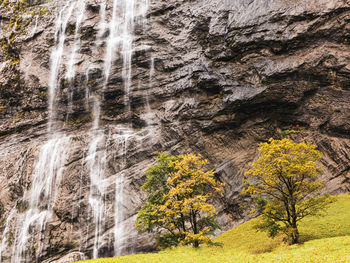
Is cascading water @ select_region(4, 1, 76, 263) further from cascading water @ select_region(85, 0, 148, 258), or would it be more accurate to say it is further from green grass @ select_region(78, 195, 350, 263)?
green grass @ select_region(78, 195, 350, 263)

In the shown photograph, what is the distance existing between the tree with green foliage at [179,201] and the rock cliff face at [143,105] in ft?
28.9

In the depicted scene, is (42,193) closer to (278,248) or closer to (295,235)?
(278,248)

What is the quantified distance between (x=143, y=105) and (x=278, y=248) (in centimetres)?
2555

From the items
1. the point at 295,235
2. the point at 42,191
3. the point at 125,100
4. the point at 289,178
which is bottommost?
the point at 295,235

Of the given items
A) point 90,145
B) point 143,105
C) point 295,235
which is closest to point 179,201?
point 295,235

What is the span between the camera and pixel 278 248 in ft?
64.1

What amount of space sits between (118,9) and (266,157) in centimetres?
3673

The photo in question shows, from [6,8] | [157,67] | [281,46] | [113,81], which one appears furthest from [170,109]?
[6,8]

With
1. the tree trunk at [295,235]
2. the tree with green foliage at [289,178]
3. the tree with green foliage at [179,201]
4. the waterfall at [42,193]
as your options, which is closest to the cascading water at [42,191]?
the waterfall at [42,193]

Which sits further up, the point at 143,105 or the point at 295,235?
the point at 143,105

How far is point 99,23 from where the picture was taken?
4438 centimetres

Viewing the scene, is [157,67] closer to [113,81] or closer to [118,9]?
[113,81]

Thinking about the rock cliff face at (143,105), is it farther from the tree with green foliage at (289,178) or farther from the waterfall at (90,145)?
the tree with green foliage at (289,178)

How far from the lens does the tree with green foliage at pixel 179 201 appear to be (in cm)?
2075
